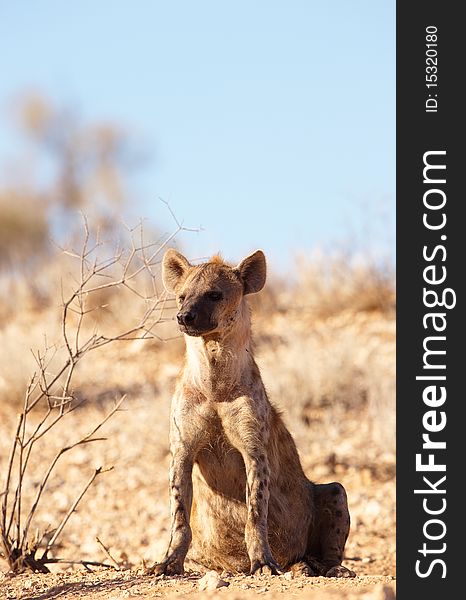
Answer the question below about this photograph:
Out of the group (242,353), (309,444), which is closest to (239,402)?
(242,353)

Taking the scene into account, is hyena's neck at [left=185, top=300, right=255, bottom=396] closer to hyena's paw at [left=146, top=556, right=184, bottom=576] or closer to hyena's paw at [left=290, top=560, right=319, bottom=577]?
hyena's paw at [left=146, top=556, right=184, bottom=576]

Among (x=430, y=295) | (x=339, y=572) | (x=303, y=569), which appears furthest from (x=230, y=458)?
(x=430, y=295)

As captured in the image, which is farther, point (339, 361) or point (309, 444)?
point (339, 361)

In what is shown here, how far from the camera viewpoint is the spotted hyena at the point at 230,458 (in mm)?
7023

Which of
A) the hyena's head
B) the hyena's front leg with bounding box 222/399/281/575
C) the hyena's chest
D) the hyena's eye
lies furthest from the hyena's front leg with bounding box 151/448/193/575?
the hyena's eye

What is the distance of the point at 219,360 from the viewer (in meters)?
7.22

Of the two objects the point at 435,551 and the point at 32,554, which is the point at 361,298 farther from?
the point at 435,551

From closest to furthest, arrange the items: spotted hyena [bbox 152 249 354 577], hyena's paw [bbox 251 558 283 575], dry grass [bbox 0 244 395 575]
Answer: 1. hyena's paw [bbox 251 558 283 575]
2. spotted hyena [bbox 152 249 354 577]
3. dry grass [bbox 0 244 395 575]

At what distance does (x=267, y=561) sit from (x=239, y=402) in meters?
1.00

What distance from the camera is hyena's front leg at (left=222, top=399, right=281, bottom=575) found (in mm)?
6961

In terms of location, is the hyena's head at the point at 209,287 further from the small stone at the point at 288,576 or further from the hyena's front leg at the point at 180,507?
the small stone at the point at 288,576

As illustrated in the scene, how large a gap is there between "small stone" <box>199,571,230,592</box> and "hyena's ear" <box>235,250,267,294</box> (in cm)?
212

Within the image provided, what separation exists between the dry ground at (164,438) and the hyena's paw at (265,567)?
21 cm

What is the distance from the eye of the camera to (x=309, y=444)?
1287 cm
